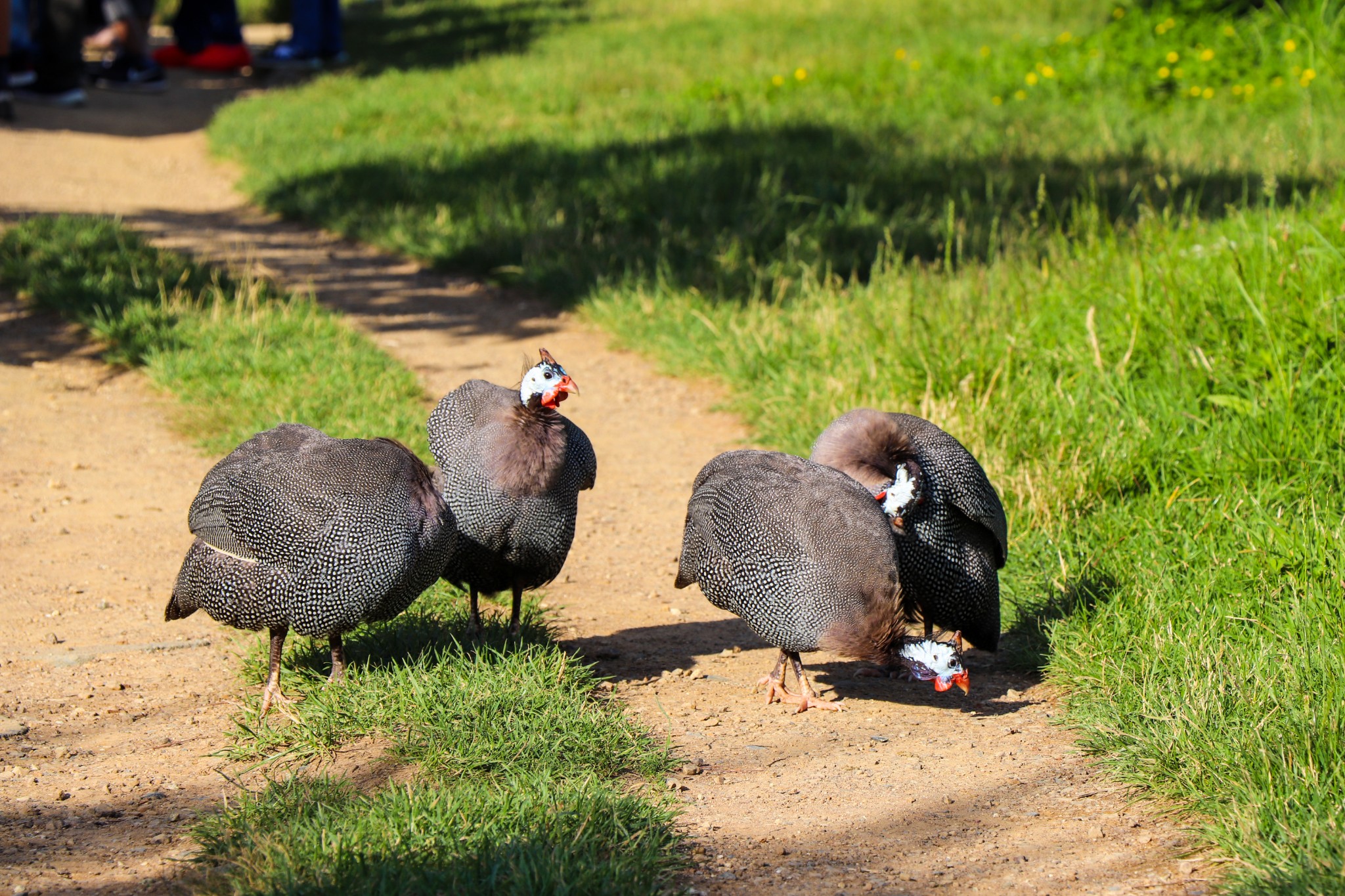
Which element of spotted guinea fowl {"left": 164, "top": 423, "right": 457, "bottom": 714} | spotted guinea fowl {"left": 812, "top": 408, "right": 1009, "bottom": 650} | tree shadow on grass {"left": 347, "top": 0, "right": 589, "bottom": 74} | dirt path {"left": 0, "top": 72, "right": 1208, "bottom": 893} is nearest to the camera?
dirt path {"left": 0, "top": 72, "right": 1208, "bottom": 893}

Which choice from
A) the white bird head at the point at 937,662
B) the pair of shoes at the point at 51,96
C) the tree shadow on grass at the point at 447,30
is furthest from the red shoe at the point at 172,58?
the white bird head at the point at 937,662

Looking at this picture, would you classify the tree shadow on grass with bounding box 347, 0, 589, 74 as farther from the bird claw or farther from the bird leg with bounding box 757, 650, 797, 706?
the bird claw

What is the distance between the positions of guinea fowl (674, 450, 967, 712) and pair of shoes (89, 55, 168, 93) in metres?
11.3

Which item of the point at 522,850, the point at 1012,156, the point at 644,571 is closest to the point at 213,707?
the point at 522,850

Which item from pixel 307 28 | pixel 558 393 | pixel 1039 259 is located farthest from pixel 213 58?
pixel 558 393

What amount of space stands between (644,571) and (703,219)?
378cm

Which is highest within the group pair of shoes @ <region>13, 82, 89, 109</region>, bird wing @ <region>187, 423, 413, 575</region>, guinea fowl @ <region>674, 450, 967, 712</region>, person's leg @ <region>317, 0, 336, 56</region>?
person's leg @ <region>317, 0, 336, 56</region>

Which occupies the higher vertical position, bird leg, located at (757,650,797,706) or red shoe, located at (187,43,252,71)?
red shoe, located at (187,43,252,71)

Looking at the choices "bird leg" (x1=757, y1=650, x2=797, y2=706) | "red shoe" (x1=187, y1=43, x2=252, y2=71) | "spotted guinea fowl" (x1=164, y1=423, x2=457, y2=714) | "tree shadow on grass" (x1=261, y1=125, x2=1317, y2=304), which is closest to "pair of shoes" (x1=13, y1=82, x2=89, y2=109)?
"red shoe" (x1=187, y1=43, x2=252, y2=71)

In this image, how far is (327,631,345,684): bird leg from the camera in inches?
143

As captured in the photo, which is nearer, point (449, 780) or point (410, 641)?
point (449, 780)

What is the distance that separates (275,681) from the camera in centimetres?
359

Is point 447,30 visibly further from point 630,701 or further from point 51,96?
point 630,701

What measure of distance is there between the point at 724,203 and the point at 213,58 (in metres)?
8.41
